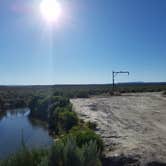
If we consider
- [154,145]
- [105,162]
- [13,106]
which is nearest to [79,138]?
[105,162]

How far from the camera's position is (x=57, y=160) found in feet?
21.9

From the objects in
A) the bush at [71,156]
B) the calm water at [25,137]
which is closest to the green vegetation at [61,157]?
the bush at [71,156]

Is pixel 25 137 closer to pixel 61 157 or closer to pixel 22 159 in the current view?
pixel 22 159

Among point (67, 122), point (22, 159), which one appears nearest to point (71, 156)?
point (22, 159)

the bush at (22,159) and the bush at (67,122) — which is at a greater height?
the bush at (22,159)

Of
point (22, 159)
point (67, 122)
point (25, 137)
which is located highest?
point (22, 159)

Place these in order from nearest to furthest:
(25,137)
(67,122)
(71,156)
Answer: (71,156)
(67,122)
(25,137)

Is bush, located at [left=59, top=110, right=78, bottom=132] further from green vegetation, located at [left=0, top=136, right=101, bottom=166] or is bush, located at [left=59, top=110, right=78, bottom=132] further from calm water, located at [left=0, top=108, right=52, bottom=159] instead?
green vegetation, located at [left=0, top=136, right=101, bottom=166]

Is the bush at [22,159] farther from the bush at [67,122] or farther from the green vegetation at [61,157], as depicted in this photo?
the bush at [67,122]

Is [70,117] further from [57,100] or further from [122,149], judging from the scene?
[57,100]

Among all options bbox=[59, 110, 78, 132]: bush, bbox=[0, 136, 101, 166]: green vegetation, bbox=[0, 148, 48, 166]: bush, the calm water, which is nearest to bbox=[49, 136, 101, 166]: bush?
bbox=[0, 136, 101, 166]: green vegetation

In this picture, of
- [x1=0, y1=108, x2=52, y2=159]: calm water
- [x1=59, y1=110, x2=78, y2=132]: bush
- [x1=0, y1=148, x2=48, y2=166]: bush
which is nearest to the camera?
[x1=0, y1=148, x2=48, y2=166]: bush

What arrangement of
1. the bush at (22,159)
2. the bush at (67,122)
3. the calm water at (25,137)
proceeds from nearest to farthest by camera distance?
the bush at (22,159) < the calm water at (25,137) < the bush at (67,122)

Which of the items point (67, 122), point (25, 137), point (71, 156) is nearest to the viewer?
point (71, 156)
